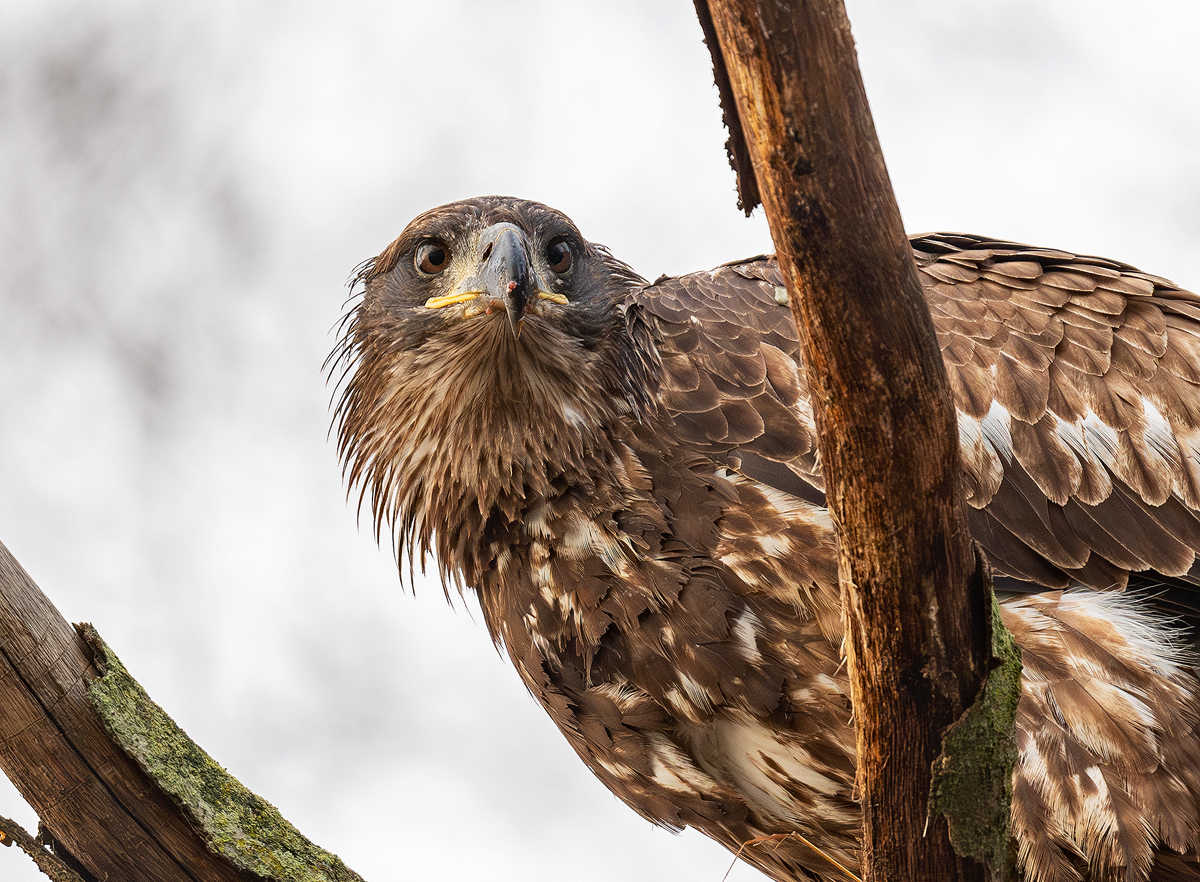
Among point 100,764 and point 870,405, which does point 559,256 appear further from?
point 100,764

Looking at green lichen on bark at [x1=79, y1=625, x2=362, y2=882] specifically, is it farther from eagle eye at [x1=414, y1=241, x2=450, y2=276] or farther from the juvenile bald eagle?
eagle eye at [x1=414, y1=241, x2=450, y2=276]

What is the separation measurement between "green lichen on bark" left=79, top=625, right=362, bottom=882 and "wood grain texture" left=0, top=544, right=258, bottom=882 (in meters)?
0.04

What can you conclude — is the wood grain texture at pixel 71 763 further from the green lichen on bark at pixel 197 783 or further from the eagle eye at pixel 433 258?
the eagle eye at pixel 433 258

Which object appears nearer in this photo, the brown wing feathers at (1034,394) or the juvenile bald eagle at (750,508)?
the juvenile bald eagle at (750,508)

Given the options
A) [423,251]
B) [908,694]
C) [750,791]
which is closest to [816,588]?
[750,791]

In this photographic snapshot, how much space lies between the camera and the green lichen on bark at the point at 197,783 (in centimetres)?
283

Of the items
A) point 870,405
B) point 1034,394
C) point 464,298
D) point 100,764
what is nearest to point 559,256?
point 464,298

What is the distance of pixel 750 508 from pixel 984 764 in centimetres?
114

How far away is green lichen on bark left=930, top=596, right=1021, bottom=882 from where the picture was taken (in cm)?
206

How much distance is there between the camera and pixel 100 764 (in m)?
2.82

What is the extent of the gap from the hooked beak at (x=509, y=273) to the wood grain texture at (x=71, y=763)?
1.41 meters

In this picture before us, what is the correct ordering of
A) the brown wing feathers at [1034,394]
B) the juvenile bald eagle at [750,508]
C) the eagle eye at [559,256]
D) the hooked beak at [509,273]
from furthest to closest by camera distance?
the eagle eye at [559,256] < the brown wing feathers at [1034,394] < the hooked beak at [509,273] < the juvenile bald eagle at [750,508]

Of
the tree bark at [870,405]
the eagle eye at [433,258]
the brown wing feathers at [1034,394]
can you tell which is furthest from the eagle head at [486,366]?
the tree bark at [870,405]

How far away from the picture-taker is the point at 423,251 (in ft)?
11.6
